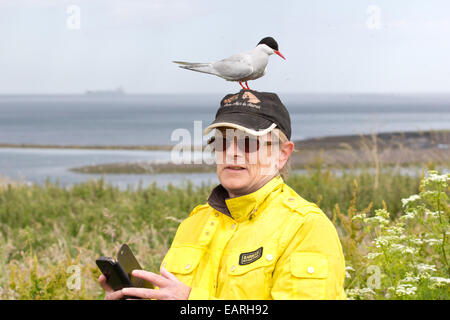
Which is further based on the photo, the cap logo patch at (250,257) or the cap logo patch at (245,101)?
the cap logo patch at (245,101)

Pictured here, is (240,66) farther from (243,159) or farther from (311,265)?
(311,265)

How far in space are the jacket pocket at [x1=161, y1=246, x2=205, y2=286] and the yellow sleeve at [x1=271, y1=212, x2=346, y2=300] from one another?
0.40 m

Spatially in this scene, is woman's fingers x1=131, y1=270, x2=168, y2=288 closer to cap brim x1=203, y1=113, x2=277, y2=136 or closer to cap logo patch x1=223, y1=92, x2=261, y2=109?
cap brim x1=203, y1=113, x2=277, y2=136

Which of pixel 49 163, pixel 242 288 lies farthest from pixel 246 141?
pixel 49 163

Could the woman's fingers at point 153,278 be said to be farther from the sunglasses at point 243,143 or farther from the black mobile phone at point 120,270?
the sunglasses at point 243,143

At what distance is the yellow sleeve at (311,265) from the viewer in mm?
2113

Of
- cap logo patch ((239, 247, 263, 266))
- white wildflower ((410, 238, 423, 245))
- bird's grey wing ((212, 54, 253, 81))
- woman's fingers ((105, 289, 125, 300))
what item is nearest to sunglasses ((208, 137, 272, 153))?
bird's grey wing ((212, 54, 253, 81))

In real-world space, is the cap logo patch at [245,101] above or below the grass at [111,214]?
above

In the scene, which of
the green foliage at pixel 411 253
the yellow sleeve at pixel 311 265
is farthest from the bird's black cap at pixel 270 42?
the green foliage at pixel 411 253

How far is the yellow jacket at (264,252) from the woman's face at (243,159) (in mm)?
66

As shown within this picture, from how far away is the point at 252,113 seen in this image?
7.82 feet

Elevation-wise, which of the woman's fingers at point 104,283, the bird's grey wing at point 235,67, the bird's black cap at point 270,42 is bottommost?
the woman's fingers at point 104,283
